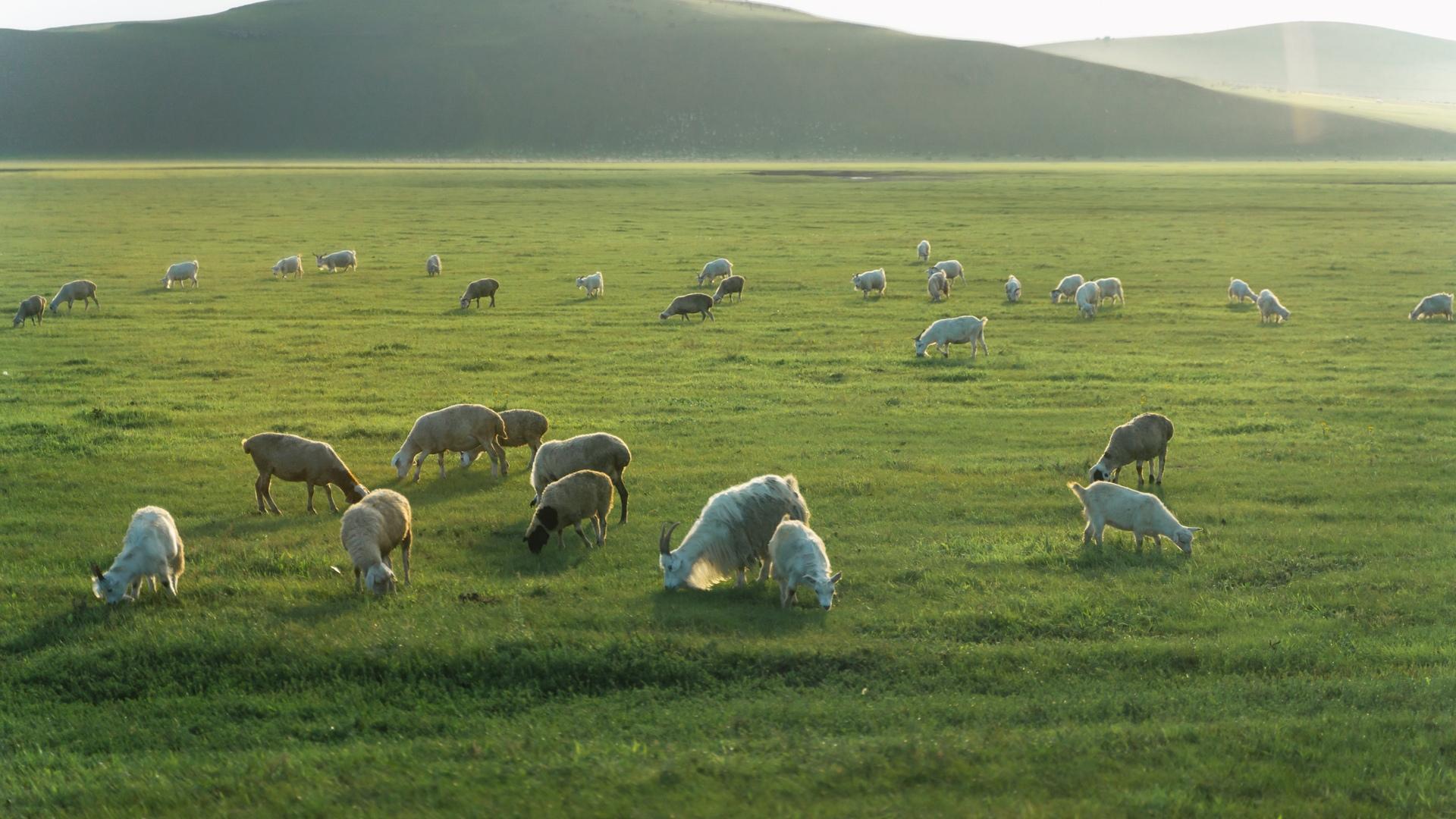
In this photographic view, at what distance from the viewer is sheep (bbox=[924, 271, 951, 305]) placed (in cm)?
3578

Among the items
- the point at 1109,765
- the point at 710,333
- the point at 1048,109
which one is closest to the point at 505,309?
the point at 710,333

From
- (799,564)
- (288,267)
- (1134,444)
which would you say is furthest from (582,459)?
(288,267)

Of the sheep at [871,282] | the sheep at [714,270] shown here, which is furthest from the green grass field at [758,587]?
the sheep at [714,270]

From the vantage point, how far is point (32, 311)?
32031 millimetres

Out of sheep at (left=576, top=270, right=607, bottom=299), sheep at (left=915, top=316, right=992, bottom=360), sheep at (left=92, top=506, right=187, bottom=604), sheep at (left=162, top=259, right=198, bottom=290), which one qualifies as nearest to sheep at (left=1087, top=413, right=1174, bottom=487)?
sheep at (left=915, top=316, right=992, bottom=360)

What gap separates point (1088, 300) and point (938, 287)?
484 centimetres

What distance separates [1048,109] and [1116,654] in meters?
204

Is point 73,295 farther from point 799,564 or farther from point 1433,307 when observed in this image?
point 1433,307

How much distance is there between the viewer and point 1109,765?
8.03 metres

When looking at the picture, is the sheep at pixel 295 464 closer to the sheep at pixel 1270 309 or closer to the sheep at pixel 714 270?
the sheep at pixel 1270 309

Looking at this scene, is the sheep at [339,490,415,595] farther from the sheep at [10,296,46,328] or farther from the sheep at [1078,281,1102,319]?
the sheep at [10,296,46,328]

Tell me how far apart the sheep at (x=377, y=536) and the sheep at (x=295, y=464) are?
2678 mm

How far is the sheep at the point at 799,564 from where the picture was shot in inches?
438

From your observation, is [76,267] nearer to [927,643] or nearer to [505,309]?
[505,309]
